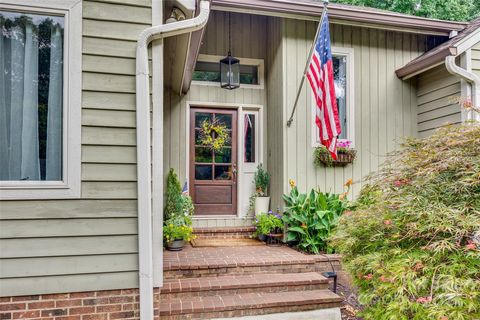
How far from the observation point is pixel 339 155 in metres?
→ 5.27

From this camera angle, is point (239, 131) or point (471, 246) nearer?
point (471, 246)

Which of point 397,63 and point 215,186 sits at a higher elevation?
point 397,63

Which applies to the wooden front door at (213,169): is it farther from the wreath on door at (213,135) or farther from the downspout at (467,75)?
the downspout at (467,75)

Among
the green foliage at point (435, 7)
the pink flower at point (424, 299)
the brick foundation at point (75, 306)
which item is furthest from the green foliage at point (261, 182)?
the green foliage at point (435, 7)

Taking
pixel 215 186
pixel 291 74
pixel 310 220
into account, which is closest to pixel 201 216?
pixel 215 186

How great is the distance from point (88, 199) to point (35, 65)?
109 cm

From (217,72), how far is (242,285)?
3.67 meters

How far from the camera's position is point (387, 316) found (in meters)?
2.01

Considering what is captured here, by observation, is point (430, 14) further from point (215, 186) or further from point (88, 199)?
point (88, 199)

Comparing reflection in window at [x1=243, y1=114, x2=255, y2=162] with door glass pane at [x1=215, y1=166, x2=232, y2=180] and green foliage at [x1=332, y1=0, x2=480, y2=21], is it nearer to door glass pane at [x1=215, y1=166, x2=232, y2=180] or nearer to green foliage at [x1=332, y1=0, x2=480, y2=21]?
door glass pane at [x1=215, y1=166, x2=232, y2=180]

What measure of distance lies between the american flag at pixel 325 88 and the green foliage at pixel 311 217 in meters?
0.90

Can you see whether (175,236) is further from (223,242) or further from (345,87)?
(345,87)

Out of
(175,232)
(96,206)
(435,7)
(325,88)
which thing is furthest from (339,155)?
(435,7)

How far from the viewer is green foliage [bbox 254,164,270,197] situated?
5.66 meters
